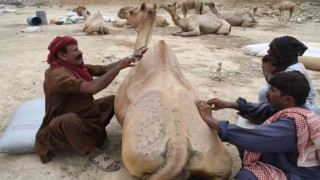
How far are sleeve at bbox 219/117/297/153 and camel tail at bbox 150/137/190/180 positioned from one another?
40 centimetres

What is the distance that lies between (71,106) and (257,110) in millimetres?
1873

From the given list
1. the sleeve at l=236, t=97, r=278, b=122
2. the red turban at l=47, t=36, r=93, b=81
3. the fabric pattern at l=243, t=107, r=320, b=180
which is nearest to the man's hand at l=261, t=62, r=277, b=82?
the sleeve at l=236, t=97, r=278, b=122

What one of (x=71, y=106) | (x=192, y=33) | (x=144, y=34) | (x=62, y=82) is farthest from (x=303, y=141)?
(x=192, y=33)

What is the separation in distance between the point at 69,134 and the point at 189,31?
9151mm

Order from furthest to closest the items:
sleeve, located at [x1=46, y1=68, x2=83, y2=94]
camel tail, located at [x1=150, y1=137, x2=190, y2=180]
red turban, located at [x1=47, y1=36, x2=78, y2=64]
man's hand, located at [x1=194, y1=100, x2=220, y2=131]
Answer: red turban, located at [x1=47, y1=36, x2=78, y2=64] → sleeve, located at [x1=46, y1=68, x2=83, y2=94] → man's hand, located at [x1=194, y1=100, x2=220, y2=131] → camel tail, located at [x1=150, y1=137, x2=190, y2=180]

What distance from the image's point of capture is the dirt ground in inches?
139

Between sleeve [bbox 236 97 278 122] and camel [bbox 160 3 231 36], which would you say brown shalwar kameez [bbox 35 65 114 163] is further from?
camel [bbox 160 3 231 36]

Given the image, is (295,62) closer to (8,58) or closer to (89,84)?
(89,84)

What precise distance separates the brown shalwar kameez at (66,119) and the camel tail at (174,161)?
3.89 feet

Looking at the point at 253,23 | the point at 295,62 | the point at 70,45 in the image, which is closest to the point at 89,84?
the point at 70,45

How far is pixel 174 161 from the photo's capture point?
2535 millimetres

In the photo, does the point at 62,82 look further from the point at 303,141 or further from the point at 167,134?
the point at 303,141

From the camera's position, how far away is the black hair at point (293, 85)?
8.28 feet

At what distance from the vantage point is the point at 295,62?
138 inches
